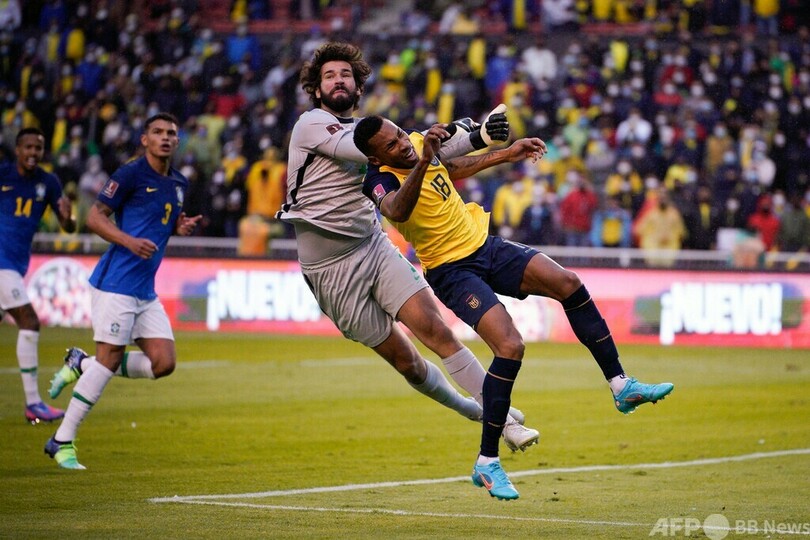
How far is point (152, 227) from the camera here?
421 inches

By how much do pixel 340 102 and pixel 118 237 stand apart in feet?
7.98

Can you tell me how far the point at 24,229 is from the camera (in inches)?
517

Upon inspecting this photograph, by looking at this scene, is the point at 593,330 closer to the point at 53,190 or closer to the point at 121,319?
the point at 121,319

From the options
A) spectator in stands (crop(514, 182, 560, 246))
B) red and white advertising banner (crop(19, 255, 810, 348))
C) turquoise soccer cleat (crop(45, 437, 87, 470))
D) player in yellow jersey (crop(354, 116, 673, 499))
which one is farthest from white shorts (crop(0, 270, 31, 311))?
spectator in stands (crop(514, 182, 560, 246))

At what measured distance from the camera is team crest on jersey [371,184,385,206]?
8211 millimetres

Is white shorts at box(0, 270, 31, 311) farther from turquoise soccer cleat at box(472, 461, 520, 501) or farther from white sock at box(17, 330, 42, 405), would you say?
turquoise soccer cleat at box(472, 461, 520, 501)

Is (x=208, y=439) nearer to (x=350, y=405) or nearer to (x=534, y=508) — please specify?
(x=350, y=405)

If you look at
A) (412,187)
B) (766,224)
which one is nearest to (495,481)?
(412,187)

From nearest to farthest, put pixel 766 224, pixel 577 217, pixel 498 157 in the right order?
pixel 498 157 → pixel 766 224 → pixel 577 217

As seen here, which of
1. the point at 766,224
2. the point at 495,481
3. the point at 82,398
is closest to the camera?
the point at 495,481

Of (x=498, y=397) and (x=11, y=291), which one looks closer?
(x=498, y=397)

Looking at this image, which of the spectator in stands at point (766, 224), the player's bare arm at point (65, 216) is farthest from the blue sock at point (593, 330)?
the spectator in stands at point (766, 224)

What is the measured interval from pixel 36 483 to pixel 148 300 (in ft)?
6.20

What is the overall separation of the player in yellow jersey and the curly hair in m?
0.54
